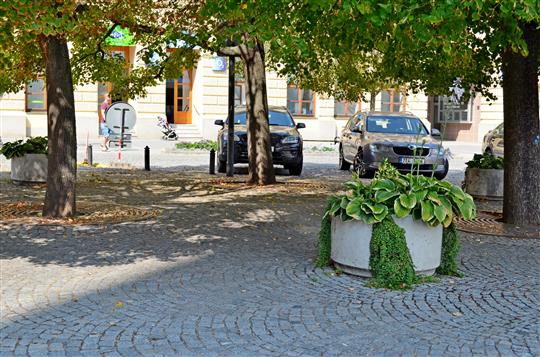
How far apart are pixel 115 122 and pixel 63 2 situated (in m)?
9.36

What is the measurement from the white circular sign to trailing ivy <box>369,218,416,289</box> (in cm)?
1222

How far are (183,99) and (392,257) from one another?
30850mm

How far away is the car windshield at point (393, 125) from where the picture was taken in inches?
762

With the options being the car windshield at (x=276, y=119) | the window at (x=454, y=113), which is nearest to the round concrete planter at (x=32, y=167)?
the car windshield at (x=276, y=119)

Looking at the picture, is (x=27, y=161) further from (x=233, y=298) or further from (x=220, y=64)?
(x=220, y=64)

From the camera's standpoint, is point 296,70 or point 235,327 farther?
point 296,70

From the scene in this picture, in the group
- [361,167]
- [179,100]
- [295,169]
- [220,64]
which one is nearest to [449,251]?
[361,167]

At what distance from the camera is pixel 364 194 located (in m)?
7.44

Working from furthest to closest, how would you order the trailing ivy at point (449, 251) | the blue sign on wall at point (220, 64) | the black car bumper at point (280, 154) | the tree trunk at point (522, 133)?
the blue sign on wall at point (220, 64) → the black car bumper at point (280, 154) → the tree trunk at point (522, 133) → the trailing ivy at point (449, 251)

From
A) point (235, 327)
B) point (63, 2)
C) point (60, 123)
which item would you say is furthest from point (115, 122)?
point (235, 327)

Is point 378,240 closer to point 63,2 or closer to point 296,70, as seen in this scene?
point 63,2

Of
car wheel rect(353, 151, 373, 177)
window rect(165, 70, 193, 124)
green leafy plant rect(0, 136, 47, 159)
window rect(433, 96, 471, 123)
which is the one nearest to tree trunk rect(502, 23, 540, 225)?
car wheel rect(353, 151, 373, 177)

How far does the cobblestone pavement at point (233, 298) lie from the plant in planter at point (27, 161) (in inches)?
218

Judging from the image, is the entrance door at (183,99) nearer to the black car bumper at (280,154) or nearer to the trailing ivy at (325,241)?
the black car bumper at (280,154)
